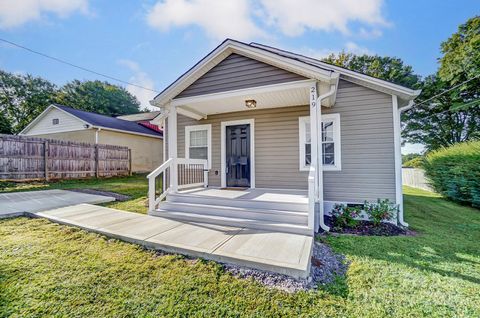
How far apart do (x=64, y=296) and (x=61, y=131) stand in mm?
16918

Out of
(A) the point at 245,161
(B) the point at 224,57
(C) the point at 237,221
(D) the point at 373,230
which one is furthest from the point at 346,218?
(B) the point at 224,57

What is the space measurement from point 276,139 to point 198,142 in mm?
2727

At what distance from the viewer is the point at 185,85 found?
18.2 feet

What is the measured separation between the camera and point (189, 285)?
8.09ft

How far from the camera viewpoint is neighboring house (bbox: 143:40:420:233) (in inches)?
179

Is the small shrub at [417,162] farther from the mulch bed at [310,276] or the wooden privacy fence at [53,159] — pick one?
the wooden privacy fence at [53,159]

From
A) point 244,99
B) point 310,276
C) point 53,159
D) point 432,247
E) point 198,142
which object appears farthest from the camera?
point 53,159

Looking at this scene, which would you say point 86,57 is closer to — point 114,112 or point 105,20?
point 105,20

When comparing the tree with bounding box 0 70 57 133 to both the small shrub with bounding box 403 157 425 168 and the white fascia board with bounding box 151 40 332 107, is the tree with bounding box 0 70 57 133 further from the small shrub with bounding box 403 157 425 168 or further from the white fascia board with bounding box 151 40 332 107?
the small shrub with bounding box 403 157 425 168

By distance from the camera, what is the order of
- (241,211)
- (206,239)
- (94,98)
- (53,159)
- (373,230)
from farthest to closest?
1. (94,98)
2. (53,159)
3. (373,230)
4. (241,211)
5. (206,239)

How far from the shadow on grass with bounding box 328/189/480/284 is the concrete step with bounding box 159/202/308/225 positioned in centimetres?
80

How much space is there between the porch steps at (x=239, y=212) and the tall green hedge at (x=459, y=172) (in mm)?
8219

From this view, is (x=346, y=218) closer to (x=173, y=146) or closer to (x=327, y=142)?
(x=327, y=142)

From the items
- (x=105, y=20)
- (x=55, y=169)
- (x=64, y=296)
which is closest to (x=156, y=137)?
(x=55, y=169)
